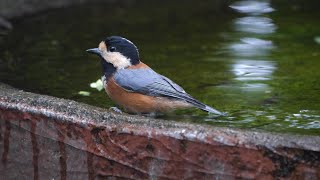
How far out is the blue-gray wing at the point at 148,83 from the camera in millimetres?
4242

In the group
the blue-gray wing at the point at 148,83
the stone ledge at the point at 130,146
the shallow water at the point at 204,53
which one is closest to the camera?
the stone ledge at the point at 130,146

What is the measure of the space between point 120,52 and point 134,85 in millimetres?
262

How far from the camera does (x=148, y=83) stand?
4355mm

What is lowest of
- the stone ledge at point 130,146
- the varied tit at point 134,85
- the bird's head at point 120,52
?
the stone ledge at point 130,146

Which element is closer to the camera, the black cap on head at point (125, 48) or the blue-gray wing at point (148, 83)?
the blue-gray wing at point (148, 83)

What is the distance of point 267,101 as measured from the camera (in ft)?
14.9

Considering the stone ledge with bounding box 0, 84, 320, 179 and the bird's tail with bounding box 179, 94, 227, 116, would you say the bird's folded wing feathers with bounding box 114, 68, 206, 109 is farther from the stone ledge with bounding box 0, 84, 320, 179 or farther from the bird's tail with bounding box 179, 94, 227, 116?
the stone ledge with bounding box 0, 84, 320, 179

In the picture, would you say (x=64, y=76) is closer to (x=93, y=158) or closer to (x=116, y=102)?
(x=116, y=102)

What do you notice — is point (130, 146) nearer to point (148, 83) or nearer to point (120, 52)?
point (148, 83)

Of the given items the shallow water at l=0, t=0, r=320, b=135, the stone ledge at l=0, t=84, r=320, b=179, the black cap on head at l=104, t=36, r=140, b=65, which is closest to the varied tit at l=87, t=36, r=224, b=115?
the black cap on head at l=104, t=36, r=140, b=65

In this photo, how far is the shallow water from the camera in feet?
14.6

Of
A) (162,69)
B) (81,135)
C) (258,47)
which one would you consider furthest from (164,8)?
(81,135)

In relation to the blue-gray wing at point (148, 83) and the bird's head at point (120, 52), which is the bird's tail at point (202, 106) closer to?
the blue-gray wing at point (148, 83)

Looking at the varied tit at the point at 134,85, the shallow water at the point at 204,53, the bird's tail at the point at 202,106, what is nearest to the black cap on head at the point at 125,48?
the varied tit at the point at 134,85
